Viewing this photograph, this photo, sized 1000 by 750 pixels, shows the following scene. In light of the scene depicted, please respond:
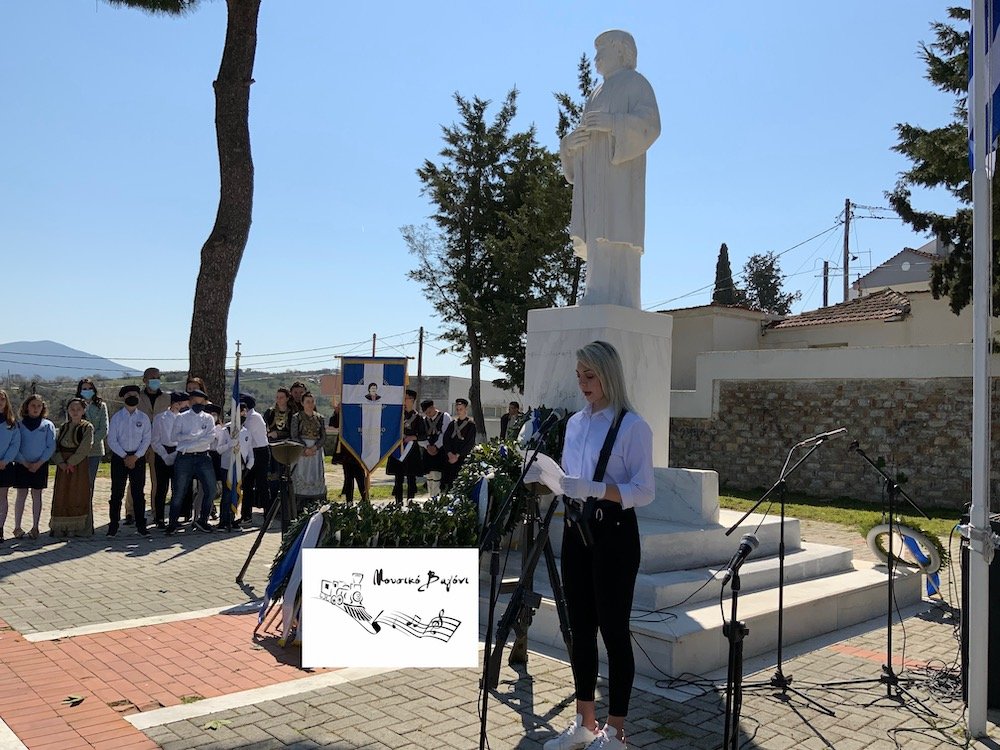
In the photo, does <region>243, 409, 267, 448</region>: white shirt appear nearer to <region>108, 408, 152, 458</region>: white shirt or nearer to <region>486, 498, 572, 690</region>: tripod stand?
<region>108, 408, 152, 458</region>: white shirt

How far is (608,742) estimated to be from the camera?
3.67 m

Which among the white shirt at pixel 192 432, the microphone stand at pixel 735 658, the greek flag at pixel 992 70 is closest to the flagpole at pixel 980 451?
the greek flag at pixel 992 70

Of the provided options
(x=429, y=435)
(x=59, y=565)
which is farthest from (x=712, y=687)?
(x=429, y=435)

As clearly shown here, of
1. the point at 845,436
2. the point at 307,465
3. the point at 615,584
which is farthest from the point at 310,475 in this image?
the point at 845,436

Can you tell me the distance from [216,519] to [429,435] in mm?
3582

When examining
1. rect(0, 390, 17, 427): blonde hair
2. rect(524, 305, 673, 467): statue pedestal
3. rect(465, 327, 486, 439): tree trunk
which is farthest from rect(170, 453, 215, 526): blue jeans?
rect(465, 327, 486, 439): tree trunk

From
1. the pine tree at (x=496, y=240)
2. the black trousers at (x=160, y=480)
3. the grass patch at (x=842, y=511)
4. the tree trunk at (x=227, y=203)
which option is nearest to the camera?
the black trousers at (x=160, y=480)

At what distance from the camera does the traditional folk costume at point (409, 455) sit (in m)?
13.4

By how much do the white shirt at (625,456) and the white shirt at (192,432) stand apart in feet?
25.7

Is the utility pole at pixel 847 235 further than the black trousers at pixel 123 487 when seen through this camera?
Yes

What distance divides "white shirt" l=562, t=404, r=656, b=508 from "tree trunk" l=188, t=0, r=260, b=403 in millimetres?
11720

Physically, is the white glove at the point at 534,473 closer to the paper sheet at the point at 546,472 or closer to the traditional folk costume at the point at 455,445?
the paper sheet at the point at 546,472

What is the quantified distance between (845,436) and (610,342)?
11678mm

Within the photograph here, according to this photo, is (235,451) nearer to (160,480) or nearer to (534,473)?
(160,480)
